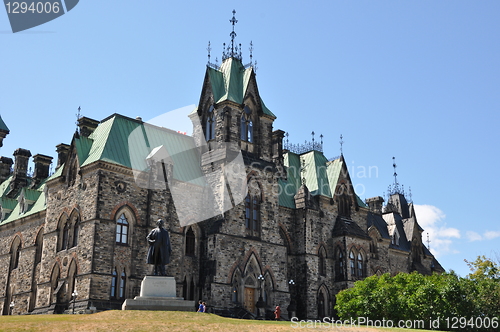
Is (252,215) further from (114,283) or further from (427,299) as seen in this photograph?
(427,299)

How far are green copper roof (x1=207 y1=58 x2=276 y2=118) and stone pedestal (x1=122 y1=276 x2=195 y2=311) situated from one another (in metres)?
19.1

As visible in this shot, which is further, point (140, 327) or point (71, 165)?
point (71, 165)

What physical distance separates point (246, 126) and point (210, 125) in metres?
2.86

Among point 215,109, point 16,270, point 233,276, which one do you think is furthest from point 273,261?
point 16,270

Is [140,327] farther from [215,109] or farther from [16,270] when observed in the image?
[16,270]

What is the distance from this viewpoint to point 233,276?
143ft

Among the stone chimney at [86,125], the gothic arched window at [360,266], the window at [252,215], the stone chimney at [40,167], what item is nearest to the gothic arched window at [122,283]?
the window at [252,215]

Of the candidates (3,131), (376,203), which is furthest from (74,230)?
(376,203)

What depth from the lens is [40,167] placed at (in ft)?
185

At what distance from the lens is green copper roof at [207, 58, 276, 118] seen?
48.5m

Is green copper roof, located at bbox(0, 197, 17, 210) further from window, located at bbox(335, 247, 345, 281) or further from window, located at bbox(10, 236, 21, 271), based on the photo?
window, located at bbox(335, 247, 345, 281)

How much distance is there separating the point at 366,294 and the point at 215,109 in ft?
59.1

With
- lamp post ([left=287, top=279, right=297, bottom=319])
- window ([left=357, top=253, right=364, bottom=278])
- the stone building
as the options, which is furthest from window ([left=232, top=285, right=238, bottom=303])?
window ([left=357, top=253, right=364, bottom=278])

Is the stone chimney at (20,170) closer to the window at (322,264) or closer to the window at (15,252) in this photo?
the window at (15,252)
